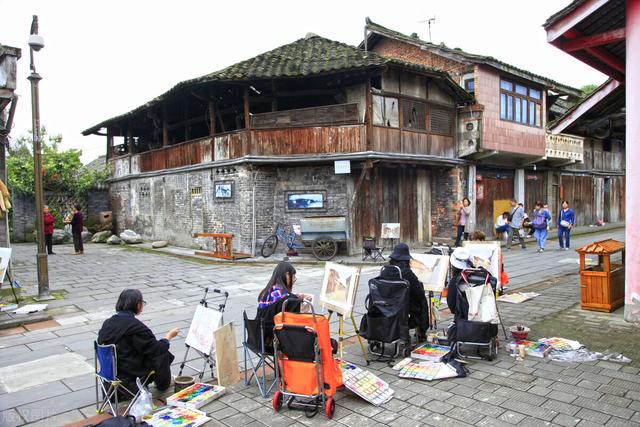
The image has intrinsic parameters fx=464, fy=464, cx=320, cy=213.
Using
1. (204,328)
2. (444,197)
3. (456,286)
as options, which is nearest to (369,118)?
(444,197)

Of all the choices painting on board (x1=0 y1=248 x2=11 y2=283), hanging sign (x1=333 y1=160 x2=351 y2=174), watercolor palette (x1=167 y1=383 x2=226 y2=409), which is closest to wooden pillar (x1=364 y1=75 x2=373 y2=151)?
hanging sign (x1=333 y1=160 x2=351 y2=174)

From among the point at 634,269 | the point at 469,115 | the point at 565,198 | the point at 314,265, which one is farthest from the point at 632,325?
the point at 565,198

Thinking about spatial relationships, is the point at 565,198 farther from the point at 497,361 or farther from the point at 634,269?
the point at 497,361

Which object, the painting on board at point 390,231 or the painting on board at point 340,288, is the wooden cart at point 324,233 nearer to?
the painting on board at point 390,231

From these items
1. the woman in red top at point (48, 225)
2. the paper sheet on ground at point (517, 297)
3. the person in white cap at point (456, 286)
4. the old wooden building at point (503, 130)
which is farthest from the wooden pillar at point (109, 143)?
the person in white cap at point (456, 286)

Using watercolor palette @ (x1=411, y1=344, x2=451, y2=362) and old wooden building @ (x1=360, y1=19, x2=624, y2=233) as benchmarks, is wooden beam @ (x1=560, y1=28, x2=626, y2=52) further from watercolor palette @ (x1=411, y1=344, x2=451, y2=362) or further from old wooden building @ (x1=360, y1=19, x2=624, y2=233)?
old wooden building @ (x1=360, y1=19, x2=624, y2=233)

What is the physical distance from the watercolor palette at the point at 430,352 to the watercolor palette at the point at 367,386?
36.0 inches

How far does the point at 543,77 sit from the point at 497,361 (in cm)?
1776

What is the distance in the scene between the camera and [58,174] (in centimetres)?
2344

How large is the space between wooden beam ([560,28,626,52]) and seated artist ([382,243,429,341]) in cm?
436

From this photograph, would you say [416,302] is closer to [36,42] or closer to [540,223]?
[36,42]

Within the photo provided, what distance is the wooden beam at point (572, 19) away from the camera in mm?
6500

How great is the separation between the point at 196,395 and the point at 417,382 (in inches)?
87.3

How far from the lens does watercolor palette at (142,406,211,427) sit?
3941 mm
